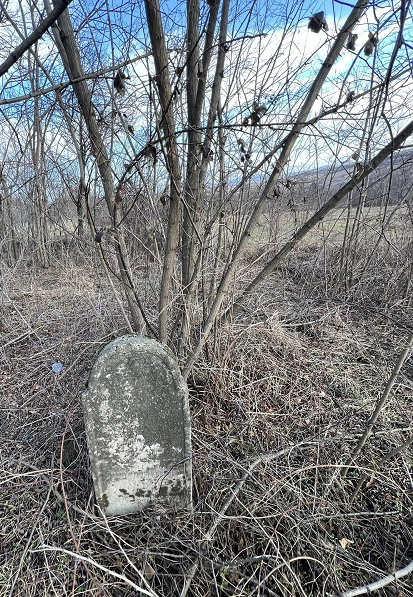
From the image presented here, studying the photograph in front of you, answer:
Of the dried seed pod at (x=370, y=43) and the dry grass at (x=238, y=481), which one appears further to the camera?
Answer: the dried seed pod at (x=370, y=43)

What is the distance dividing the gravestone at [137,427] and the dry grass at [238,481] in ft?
0.44

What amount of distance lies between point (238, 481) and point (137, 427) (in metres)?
0.69

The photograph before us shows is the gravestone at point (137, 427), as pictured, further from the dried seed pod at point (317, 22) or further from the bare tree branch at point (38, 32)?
the dried seed pod at point (317, 22)

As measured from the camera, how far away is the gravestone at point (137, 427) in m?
1.39

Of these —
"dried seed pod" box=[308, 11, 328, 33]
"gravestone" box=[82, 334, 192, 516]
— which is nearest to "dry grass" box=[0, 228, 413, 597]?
"gravestone" box=[82, 334, 192, 516]

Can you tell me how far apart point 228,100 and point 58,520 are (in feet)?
9.13

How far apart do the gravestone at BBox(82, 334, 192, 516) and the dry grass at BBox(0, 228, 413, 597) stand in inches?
5.3

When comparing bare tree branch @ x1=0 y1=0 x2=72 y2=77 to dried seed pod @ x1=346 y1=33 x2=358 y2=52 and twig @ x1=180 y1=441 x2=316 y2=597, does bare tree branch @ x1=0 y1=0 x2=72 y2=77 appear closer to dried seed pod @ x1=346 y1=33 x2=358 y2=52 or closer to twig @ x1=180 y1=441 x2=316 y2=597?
dried seed pod @ x1=346 y1=33 x2=358 y2=52

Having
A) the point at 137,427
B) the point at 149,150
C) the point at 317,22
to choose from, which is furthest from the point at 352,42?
the point at 137,427

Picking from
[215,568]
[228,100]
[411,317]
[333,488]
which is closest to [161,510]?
[215,568]

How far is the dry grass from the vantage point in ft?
4.58

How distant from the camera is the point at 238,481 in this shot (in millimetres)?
1714

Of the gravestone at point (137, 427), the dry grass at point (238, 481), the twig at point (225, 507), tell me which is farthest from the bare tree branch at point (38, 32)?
the twig at point (225, 507)

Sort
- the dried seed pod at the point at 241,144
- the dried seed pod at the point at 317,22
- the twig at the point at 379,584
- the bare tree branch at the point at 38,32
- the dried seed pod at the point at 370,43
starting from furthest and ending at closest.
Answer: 1. the dried seed pod at the point at 241,144
2. the dried seed pod at the point at 370,43
3. the dried seed pod at the point at 317,22
4. the twig at the point at 379,584
5. the bare tree branch at the point at 38,32
